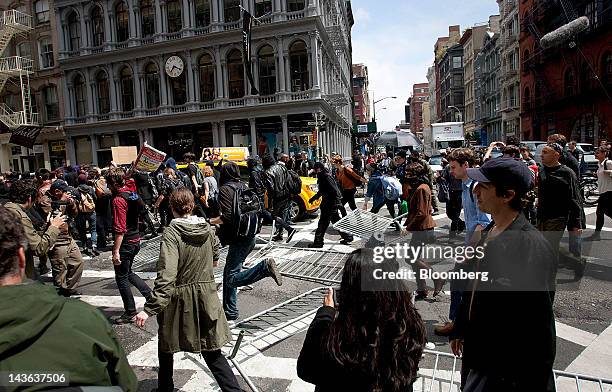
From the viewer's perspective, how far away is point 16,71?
113ft

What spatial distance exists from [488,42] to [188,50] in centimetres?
4453

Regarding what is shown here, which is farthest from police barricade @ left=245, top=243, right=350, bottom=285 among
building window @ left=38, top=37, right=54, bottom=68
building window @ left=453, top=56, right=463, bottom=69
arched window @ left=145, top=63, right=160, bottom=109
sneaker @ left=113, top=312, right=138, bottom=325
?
building window @ left=453, top=56, right=463, bottom=69

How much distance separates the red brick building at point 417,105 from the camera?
17688cm

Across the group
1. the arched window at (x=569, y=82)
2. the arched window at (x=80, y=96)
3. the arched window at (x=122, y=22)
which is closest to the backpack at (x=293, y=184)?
the arched window at (x=122, y=22)

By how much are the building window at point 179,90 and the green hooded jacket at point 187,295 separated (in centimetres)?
3085

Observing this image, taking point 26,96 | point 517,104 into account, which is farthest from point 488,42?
point 26,96

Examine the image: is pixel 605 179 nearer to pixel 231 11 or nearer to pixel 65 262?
pixel 65 262

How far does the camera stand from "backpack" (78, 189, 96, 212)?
32.8ft

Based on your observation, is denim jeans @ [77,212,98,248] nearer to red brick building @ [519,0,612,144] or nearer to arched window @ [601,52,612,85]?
red brick building @ [519,0,612,144]

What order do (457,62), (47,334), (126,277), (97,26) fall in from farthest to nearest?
(457,62) < (97,26) < (126,277) < (47,334)

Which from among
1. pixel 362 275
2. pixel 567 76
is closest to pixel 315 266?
pixel 362 275

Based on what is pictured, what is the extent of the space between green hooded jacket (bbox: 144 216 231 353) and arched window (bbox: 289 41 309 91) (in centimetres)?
2748

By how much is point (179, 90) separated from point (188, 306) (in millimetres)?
31666

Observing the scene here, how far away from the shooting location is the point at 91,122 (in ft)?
112
